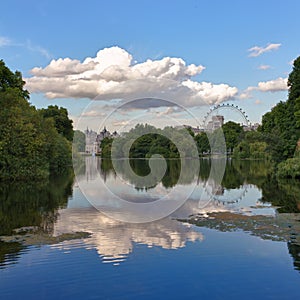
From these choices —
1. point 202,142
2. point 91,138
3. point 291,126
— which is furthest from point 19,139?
point 202,142

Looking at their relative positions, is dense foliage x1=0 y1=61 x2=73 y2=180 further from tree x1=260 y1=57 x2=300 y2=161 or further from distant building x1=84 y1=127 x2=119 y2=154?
tree x1=260 y1=57 x2=300 y2=161

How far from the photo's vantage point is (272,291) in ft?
36.4

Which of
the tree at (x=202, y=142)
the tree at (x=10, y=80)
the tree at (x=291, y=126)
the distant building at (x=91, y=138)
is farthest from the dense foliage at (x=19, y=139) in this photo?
the tree at (x=202, y=142)

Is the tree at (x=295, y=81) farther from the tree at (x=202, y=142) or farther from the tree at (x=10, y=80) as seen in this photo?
the tree at (x=202, y=142)

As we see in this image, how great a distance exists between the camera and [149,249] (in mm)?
14984

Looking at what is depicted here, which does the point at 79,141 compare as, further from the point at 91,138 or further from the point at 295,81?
the point at 295,81

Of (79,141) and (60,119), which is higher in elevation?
(60,119)

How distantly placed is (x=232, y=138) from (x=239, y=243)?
114 meters

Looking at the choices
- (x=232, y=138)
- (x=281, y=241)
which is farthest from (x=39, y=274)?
(x=232, y=138)

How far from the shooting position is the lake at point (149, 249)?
11.3 m

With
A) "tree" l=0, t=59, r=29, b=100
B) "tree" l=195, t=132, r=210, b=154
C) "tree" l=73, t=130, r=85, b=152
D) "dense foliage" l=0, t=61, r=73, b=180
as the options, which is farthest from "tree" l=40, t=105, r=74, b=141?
"tree" l=195, t=132, r=210, b=154

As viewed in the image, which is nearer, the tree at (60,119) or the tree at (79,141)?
the tree at (79,141)

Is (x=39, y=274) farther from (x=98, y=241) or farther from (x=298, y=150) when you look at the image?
(x=298, y=150)

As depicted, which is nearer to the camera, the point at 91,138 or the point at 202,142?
the point at 91,138
